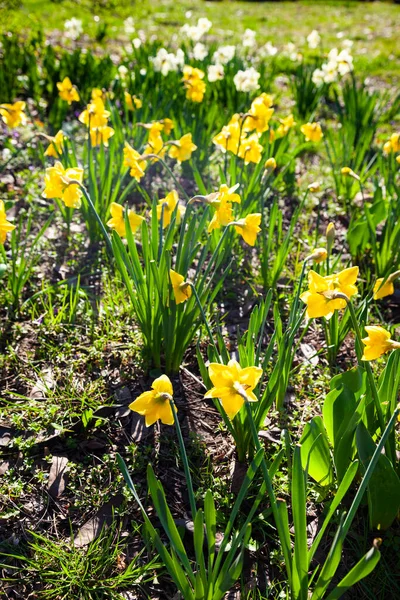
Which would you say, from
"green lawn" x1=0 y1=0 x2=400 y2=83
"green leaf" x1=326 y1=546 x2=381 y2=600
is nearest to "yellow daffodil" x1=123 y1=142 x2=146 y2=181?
"green leaf" x1=326 y1=546 x2=381 y2=600

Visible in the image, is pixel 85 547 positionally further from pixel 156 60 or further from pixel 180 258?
pixel 156 60

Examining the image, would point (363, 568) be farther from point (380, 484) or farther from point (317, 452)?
point (317, 452)

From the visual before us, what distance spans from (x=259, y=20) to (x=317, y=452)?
1054 centimetres

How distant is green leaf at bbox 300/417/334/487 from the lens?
1.48m

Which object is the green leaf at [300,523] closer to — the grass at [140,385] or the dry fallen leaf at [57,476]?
the grass at [140,385]

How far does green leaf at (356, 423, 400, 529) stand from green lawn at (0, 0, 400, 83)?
19.3ft

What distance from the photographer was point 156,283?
6.05 ft

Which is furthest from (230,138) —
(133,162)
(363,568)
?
(363,568)

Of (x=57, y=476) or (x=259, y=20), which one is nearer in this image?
(x=57, y=476)

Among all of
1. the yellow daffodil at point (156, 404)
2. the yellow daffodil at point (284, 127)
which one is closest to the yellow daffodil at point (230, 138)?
the yellow daffodil at point (284, 127)

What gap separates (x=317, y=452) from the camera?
1.54m

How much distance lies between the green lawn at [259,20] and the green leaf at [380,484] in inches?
232

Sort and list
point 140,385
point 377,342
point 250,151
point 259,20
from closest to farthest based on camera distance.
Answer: point 377,342, point 140,385, point 250,151, point 259,20

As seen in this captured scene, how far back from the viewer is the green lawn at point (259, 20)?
23.7ft
